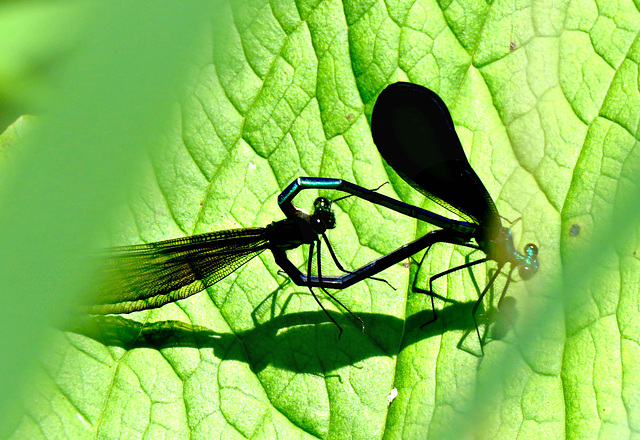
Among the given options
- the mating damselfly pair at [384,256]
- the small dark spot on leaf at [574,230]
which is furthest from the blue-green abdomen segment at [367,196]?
the small dark spot on leaf at [574,230]

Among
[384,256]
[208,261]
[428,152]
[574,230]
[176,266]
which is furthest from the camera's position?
[176,266]

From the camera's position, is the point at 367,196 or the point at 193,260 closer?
the point at 367,196

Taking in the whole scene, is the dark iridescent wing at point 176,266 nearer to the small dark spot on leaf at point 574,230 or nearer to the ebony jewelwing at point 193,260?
the ebony jewelwing at point 193,260

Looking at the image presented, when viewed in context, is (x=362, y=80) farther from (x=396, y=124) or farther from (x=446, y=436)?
(x=446, y=436)

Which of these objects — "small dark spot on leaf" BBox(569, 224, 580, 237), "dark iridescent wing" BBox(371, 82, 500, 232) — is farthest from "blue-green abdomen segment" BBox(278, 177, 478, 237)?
"small dark spot on leaf" BBox(569, 224, 580, 237)

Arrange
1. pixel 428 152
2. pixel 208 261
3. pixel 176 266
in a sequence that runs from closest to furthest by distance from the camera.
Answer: pixel 428 152 → pixel 208 261 → pixel 176 266

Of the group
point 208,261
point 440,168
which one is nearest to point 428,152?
point 440,168

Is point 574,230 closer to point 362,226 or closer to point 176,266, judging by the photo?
point 362,226
